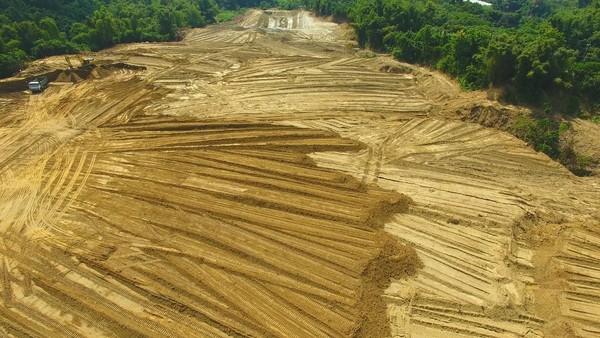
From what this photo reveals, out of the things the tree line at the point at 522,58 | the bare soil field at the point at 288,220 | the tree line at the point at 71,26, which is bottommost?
the bare soil field at the point at 288,220

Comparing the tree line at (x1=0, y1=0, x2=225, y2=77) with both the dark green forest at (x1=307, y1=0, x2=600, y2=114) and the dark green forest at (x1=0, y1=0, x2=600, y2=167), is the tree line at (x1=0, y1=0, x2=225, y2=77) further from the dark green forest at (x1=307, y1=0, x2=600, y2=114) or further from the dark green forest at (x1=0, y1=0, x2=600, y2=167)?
the dark green forest at (x1=307, y1=0, x2=600, y2=114)

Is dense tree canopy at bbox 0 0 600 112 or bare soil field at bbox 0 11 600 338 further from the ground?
dense tree canopy at bbox 0 0 600 112

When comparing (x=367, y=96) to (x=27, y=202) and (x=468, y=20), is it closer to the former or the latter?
(x=27, y=202)

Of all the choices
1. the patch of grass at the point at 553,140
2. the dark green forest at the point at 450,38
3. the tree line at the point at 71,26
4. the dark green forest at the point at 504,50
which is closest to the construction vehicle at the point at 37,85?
the tree line at the point at 71,26

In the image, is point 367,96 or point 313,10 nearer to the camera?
point 367,96

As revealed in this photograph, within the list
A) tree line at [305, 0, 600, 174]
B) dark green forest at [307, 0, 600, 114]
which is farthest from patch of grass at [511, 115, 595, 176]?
dark green forest at [307, 0, 600, 114]

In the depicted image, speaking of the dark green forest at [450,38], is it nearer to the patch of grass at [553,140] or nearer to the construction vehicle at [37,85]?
the patch of grass at [553,140]

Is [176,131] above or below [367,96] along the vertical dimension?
below

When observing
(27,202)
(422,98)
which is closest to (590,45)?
(422,98)

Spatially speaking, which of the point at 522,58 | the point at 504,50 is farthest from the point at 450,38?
the point at 522,58
